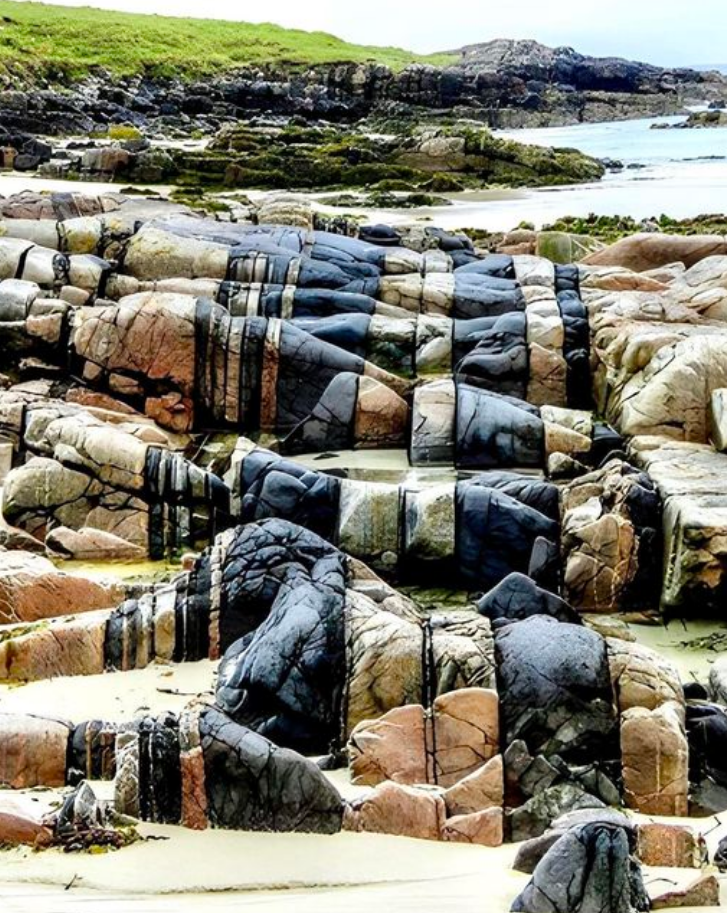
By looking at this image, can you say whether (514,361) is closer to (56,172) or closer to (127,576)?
(127,576)

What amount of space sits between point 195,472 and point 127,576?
4.12 ft

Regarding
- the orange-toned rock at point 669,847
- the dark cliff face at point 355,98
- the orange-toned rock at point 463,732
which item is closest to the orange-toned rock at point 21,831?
the orange-toned rock at point 463,732

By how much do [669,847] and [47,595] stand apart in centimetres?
516

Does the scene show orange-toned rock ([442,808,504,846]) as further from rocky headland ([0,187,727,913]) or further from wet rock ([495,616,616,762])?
wet rock ([495,616,616,762])

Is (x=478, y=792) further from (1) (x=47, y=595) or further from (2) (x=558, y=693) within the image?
(1) (x=47, y=595)

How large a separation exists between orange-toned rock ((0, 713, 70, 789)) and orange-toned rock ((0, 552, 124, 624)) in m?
2.55

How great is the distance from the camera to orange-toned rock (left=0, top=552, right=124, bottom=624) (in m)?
9.63

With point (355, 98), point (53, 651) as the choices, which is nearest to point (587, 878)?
point (53, 651)

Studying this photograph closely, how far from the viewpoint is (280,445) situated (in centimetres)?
1439

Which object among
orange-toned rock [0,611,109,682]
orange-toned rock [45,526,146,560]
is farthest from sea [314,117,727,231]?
orange-toned rock [0,611,109,682]

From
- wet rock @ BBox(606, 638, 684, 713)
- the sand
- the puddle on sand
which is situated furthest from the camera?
the puddle on sand

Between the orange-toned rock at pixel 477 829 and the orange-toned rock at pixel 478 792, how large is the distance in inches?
8.8

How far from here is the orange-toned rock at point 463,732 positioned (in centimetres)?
731

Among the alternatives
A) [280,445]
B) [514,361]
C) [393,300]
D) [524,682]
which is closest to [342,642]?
[524,682]
